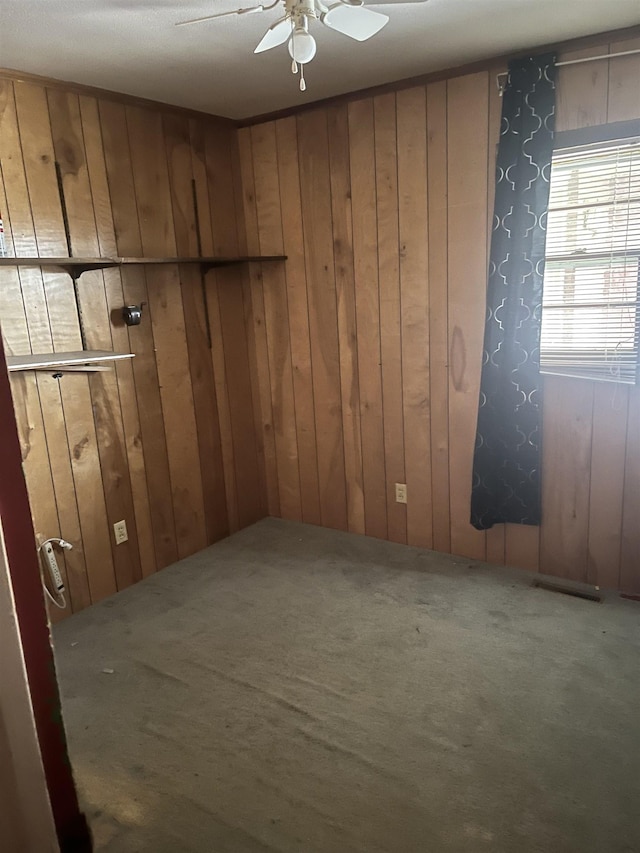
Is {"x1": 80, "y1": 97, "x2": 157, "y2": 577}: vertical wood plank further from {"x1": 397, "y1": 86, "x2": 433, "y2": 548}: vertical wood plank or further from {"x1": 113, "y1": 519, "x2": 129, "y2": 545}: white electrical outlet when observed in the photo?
{"x1": 397, "y1": 86, "x2": 433, "y2": 548}: vertical wood plank

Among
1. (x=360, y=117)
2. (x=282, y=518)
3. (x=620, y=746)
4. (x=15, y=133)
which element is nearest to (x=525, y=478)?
(x=620, y=746)

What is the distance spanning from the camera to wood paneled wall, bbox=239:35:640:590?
9.36ft

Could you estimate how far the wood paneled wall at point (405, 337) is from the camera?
2852 millimetres

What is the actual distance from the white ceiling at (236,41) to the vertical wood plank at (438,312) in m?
0.25

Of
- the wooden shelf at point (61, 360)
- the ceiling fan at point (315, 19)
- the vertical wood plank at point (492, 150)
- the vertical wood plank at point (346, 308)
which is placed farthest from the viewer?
the vertical wood plank at point (346, 308)

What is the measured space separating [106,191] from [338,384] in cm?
153

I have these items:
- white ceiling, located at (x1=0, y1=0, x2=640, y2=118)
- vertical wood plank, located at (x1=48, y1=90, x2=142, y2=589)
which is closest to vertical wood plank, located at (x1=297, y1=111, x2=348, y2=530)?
white ceiling, located at (x1=0, y1=0, x2=640, y2=118)

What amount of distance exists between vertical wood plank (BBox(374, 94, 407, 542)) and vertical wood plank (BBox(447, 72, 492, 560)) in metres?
0.29

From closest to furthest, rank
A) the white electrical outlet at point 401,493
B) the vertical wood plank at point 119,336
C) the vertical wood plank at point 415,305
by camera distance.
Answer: the vertical wood plank at point 119,336, the vertical wood plank at point 415,305, the white electrical outlet at point 401,493

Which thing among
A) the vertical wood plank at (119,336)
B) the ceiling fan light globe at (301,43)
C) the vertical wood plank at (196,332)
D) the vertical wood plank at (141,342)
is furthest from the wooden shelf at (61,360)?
the ceiling fan light globe at (301,43)

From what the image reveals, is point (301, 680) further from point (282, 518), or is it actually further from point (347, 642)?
point (282, 518)

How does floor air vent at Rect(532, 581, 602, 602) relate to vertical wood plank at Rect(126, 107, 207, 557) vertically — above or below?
below

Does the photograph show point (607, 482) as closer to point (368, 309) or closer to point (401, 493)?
point (401, 493)

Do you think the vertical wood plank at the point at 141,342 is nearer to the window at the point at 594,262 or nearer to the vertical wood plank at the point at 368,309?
the vertical wood plank at the point at 368,309
